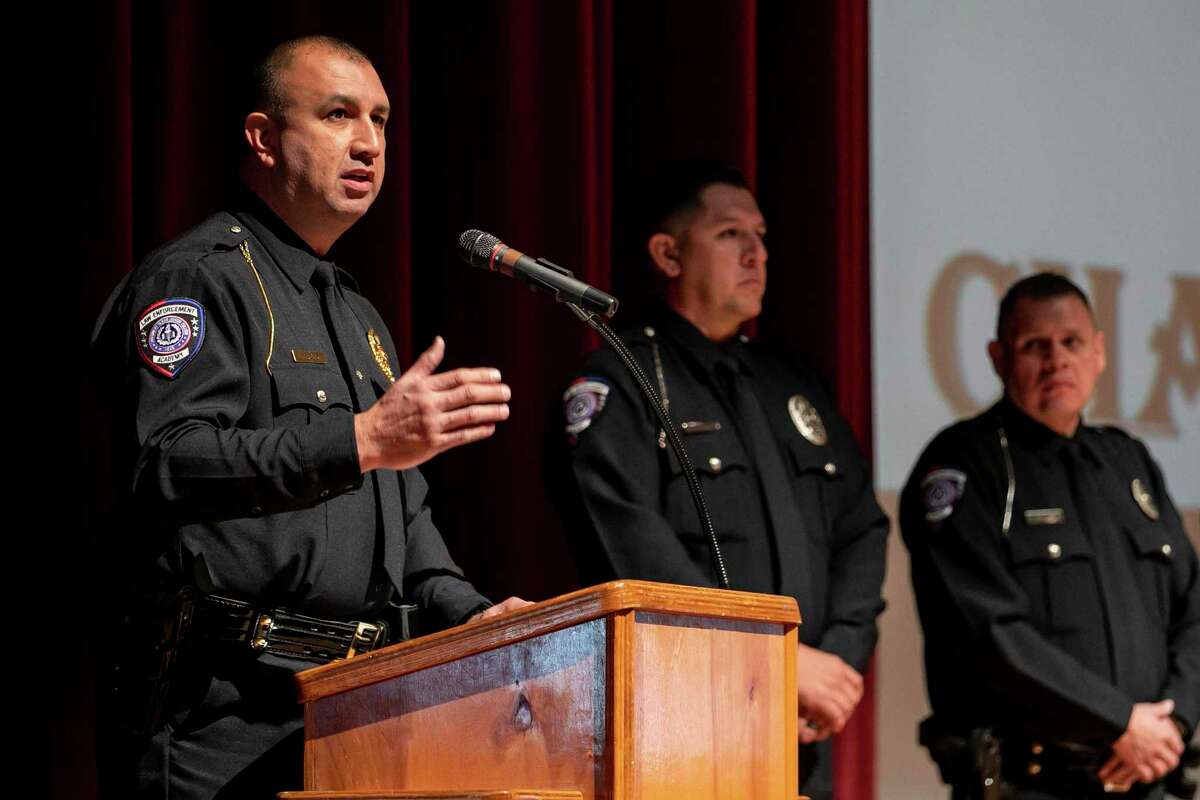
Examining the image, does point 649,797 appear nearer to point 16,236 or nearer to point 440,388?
point 440,388

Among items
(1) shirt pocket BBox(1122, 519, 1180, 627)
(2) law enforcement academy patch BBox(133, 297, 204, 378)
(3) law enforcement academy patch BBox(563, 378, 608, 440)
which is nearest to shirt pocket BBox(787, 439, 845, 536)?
(3) law enforcement academy patch BBox(563, 378, 608, 440)

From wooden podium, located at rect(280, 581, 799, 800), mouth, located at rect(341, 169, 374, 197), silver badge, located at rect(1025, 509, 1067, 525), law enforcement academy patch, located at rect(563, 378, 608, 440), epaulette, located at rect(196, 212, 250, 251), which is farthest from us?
silver badge, located at rect(1025, 509, 1067, 525)

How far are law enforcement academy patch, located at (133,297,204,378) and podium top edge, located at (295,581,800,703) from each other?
14.8 inches

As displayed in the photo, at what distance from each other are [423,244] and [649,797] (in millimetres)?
1872

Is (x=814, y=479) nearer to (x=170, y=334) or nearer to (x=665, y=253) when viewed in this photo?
(x=665, y=253)

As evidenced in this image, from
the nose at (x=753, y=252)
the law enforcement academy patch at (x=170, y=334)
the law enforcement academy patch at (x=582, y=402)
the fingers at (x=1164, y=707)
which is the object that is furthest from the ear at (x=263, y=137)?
the fingers at (x=1164, y=707)

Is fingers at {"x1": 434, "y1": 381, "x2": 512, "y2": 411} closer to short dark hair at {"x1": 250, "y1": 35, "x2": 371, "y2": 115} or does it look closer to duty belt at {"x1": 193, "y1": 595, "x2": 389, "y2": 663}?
duty belt at {"x1": 193, "y1": 595, "x2": 389, "y2": 663}

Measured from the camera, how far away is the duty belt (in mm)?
1875

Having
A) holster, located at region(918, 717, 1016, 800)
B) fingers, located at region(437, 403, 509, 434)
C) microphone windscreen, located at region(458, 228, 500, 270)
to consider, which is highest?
microphone windscreen, located at region(458, 228, 500, 270)

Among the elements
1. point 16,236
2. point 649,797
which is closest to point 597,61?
point 16,236

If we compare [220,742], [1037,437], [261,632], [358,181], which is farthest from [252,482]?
[1037,437]

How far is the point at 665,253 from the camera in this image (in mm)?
3285

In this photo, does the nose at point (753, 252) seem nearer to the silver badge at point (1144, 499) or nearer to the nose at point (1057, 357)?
the nose at point (1057, 357)

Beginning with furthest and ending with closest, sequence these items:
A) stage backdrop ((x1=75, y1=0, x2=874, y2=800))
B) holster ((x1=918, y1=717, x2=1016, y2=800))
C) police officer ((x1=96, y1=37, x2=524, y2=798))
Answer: holster ((x1=918, y1=717, x2=1016, y2=800)) < stage backdrop ((x1=75, y1=0, x2=874, y2=800)) < police officer ((x1=96, y1=37, x2=524, y2=798))
